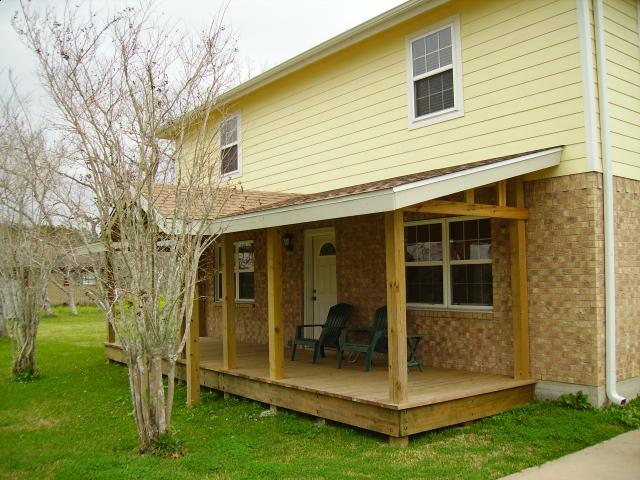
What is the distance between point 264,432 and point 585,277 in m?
4.09

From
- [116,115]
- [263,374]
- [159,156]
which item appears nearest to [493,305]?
[263,374]

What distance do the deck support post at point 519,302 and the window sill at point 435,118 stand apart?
189cm

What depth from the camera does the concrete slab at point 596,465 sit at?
5016mm

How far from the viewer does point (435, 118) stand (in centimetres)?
868

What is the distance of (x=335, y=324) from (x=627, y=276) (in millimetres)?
4224

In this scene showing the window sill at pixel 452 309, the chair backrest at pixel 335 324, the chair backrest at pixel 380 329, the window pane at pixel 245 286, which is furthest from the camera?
the window pane at pixel 245 286

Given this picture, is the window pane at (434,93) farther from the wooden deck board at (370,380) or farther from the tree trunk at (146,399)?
the tree trunk at (146,399)

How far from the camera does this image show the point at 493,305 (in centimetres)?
780

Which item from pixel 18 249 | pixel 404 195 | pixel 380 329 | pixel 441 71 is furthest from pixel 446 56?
pixel 18 249

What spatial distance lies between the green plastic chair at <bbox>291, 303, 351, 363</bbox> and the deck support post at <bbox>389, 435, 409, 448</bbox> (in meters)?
3.04

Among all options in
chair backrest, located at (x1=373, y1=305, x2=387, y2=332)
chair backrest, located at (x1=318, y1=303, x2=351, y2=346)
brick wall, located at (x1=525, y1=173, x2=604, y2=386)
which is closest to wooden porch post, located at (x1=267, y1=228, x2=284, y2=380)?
chair backrest, located at (x1=318, y1=303, x2=351, y2=346)

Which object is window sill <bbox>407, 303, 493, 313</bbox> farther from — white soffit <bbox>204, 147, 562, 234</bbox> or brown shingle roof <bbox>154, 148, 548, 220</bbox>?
white soffit <bbox>204, 147, 562, 234</bbox>

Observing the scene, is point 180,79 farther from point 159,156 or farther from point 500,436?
point 500,436

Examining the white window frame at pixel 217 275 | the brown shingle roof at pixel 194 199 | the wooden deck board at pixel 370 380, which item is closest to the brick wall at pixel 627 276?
the wooden deck board at pixel 370 380
